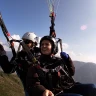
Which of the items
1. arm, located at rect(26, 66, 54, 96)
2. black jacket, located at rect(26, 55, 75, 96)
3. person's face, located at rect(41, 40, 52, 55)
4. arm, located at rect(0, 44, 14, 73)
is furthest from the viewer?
arm, located at rect(0, 44, 14, 73)

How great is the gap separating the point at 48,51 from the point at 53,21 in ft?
16.0

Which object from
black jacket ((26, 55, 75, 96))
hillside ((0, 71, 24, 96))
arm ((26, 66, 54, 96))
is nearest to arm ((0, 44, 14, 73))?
black jacket ((26, 55, 75, 96))

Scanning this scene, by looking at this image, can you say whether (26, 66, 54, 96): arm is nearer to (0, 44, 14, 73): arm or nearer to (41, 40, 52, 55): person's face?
(41, 40, 52, 55): person's face

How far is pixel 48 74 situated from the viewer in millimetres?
3963

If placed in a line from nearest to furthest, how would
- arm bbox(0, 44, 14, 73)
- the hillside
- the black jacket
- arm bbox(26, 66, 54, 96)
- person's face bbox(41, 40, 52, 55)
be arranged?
arm bbox(26, 66, 54, 96)
the black jacket
person's face bbox(41, 40, 52, 55)
arm bbox(0, 44, 14, 73)
the hillside

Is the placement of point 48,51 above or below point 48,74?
above

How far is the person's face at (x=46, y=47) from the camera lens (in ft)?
14.9

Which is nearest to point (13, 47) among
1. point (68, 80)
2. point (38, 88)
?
point (68, 80)

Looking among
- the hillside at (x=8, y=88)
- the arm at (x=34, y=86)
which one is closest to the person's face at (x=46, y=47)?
the arm at (x=34, y=86)

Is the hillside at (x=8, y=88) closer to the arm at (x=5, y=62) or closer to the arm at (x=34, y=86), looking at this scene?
the arm at (x=5, y=62)

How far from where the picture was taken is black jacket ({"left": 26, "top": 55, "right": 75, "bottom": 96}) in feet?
11.4

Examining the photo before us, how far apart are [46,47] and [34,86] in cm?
141

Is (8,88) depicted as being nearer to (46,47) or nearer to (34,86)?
(46,47)

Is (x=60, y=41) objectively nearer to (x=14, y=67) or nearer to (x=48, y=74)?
(x=14, y=67)
